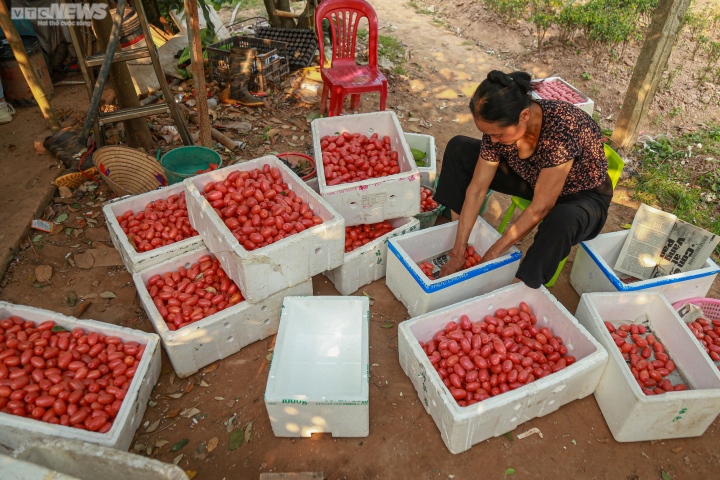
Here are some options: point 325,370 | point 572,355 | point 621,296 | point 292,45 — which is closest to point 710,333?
point 621,296

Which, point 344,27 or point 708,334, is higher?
point 344,27

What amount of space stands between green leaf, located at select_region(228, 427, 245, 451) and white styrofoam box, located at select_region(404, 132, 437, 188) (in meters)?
2.52

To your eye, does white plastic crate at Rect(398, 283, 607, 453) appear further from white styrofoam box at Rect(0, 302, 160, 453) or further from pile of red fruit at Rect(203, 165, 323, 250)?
white styrofoam box at Rect(0, 302, 160, 453)

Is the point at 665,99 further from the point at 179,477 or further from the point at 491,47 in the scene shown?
the point at 179,477

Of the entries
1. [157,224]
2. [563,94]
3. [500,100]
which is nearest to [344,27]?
[563,94]

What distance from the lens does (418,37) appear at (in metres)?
8.69

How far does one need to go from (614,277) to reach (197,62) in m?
3.80

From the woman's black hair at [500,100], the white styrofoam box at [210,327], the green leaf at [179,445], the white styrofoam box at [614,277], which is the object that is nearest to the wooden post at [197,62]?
the white styrofoam box at [210,327]

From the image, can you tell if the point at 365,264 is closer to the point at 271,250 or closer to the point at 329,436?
the point at 271,250

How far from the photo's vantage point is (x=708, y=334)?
3205 millimetres

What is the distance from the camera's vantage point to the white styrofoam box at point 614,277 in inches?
127

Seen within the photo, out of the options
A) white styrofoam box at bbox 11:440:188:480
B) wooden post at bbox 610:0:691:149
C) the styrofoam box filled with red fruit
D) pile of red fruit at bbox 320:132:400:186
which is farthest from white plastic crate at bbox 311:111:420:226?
wooden post at bbox 610:0:691:149

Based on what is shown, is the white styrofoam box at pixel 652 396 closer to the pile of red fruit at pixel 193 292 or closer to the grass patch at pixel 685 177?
the grass patch at pixel 685 177

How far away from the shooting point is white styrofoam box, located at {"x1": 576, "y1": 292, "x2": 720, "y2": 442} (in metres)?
2.62
